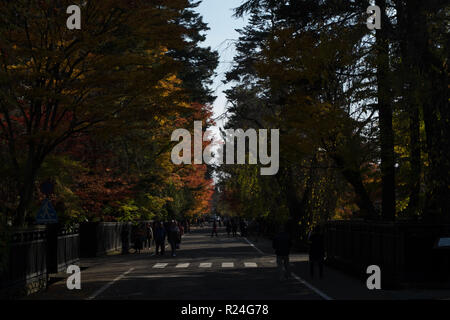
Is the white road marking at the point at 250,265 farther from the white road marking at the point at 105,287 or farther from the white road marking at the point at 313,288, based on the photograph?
the white road marking at the point at 105,287

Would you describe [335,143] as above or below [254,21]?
below

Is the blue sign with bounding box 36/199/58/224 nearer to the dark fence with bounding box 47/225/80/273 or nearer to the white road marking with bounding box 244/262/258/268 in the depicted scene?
the dark fence with bounding box 47/225/80/273

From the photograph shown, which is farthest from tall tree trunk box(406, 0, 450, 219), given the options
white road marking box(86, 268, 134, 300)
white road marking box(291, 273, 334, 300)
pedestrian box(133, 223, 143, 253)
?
pedestrian box(133, 223, 143, 253)

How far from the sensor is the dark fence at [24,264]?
18156 millimetres

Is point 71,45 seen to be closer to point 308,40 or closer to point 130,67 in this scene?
point 130,67

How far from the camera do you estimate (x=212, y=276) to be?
82.9ft

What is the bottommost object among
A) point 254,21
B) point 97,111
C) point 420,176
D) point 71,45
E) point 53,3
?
point 420,176

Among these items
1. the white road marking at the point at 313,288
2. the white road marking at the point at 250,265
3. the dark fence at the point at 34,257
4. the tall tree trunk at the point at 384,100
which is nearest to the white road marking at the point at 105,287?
the dark fence at the point at 34,257
